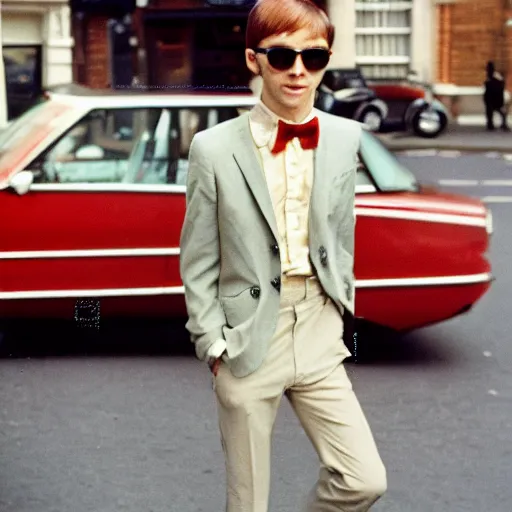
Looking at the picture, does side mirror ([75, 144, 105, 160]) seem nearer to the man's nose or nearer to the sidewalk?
the man's nose

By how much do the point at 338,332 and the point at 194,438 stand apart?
2.52m

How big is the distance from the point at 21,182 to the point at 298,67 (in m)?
4.02

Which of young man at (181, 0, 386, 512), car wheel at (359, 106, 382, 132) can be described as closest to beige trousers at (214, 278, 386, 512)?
young man at (181, 0, 386, 512)

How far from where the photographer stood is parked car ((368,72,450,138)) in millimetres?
28312

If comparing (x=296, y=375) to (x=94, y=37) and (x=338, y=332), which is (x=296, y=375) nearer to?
(x=338, y=332)

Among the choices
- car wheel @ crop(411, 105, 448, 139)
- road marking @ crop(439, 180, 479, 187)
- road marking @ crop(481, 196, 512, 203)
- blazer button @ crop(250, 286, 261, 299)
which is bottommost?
road marking @ crop(439, 180, 479, 187)

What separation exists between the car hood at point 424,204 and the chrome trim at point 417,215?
20mm

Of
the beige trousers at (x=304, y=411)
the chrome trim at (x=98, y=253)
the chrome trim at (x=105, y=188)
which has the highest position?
the chrome trim at (x=105, y=188)

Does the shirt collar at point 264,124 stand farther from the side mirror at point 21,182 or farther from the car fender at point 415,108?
the car fender at point 415,108

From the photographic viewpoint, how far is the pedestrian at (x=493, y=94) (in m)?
30.3

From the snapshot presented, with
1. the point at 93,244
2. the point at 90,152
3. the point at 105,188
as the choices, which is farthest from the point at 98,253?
the point at 90,152

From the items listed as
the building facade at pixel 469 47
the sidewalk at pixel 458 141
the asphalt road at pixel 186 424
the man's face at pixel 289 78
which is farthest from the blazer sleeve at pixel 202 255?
the building facade at pixel 469 47

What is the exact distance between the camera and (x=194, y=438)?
247 inches

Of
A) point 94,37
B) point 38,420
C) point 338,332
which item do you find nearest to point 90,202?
point 38,420
